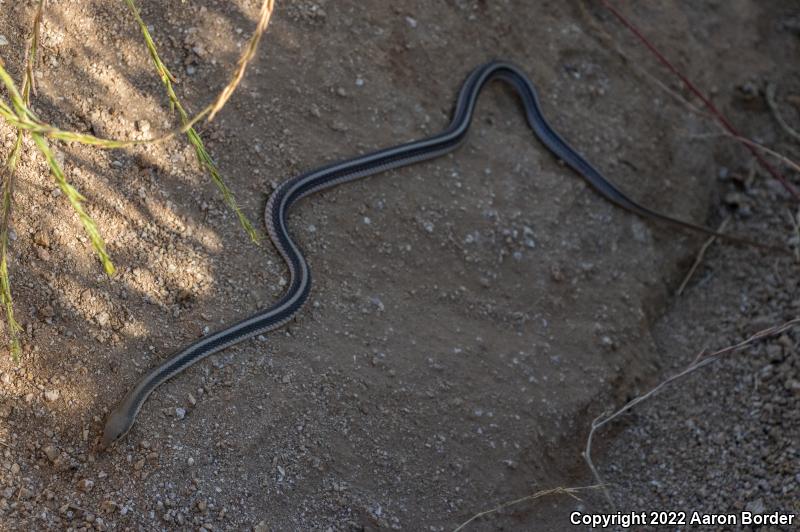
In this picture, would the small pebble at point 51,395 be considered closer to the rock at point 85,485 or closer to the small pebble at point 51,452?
the small pebble at point 51,452

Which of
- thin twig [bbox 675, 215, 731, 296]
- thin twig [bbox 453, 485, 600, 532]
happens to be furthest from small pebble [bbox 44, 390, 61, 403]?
thin twig [bbox 675, 215, 731, 296]

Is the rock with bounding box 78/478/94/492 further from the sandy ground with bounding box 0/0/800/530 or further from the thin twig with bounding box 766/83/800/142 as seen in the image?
the thin twig with bounding box 766/83/800/142

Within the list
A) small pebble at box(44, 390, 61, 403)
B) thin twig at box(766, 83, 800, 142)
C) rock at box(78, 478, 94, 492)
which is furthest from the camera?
thin twig at box(766, 83, 800, 142)

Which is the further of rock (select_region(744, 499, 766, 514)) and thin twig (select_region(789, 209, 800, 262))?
thin twig (select_region(789, 209, 800, 262))

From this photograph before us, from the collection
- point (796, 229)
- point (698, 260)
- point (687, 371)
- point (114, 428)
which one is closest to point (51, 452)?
point (114, 428)

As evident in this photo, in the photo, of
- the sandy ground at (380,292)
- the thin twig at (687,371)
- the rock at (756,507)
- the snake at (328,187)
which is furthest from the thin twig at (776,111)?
the rock at (756,507)

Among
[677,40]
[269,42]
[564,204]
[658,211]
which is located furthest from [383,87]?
[677,40]

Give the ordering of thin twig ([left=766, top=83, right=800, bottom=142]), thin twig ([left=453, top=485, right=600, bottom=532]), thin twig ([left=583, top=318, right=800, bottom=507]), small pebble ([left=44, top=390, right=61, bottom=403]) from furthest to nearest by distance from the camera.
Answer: thin twig ([left=766, top=83, right=800, bottom=142]), thin twig ([left=583, top=318, right=800, bottom=507]), thin twig ([left=453, top=485, right=600, bottom=532]), small pebble ([left=44, top=390, right=61, bottom=403])
